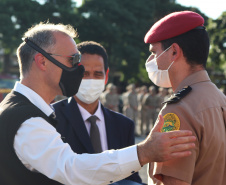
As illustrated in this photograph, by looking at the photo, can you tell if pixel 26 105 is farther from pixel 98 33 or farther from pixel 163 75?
pixel 98 33

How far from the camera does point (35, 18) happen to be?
2873cm

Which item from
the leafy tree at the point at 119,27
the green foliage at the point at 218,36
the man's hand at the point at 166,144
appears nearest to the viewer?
the man's hand at the point at 166,144

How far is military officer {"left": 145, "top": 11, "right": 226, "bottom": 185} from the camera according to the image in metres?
1.88

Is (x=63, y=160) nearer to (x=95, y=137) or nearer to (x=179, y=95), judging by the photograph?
(x=179, y=95)

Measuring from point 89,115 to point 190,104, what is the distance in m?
1.59

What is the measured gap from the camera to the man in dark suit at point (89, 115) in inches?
124

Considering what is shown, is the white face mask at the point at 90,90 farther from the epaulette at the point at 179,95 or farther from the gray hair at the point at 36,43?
the epaulette at the point at 179,95

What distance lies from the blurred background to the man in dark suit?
2123 cm

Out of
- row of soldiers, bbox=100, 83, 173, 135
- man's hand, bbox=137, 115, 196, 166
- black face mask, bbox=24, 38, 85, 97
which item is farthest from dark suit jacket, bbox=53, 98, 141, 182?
row of soldiers, bbox=100, 83, 173, 135

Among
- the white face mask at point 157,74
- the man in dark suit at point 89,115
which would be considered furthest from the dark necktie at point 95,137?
the white face mask at point 157,74

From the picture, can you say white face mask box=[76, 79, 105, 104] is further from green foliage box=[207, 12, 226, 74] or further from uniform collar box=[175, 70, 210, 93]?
green foliage box=[207, 12, 226, 74]

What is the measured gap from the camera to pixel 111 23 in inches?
1268

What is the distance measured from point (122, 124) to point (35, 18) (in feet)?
87.5

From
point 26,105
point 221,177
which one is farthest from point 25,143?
point 221,177
